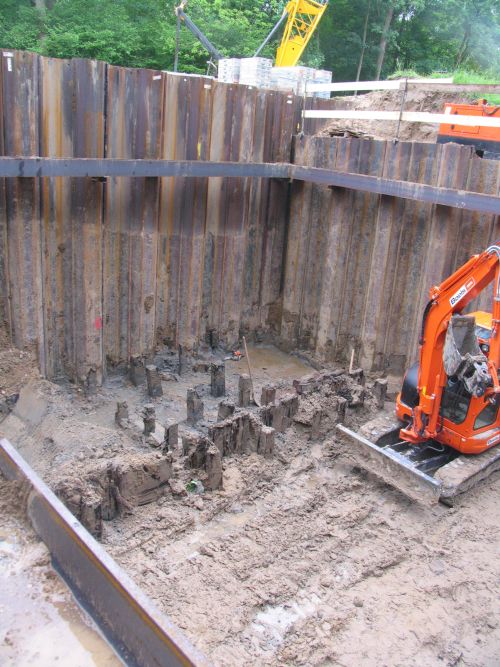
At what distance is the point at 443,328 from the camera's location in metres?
7.07

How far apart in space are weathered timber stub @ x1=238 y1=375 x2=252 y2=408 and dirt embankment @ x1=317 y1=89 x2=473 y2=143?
438 centimetres

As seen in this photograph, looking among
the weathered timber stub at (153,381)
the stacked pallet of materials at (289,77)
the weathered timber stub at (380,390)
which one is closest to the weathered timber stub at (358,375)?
the weathered timber stub at (380,390)

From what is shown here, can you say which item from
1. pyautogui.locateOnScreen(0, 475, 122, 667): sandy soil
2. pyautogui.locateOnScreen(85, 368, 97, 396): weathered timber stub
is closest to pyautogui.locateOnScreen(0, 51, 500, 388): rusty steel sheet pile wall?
pyautogui.locateOnScreen(85, 368, 97, 396): weathered timber stub

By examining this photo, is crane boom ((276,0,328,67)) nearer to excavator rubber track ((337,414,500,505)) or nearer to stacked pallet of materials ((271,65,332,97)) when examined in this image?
stacked pallet of materials ((271,65,332,97))

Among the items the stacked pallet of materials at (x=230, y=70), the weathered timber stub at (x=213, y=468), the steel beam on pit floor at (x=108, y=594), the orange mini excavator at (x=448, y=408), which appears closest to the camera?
the steel beam on pit floor at (x=108, y=594)

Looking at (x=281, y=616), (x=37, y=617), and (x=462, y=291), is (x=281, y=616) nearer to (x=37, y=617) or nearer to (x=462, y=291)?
(x=37, y=617)

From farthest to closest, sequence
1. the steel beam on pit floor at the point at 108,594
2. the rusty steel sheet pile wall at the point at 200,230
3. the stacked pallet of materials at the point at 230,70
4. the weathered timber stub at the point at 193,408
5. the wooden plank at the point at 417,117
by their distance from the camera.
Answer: the stacked pallet of materials at the point at 230,70 → the wooden plank at the point at 417,117 → the weathered timber stub at the point at 193,408 → the rusty steel sheet pile wall at the point at 200,230 → the steel beam on pit floor at the point at 108,594

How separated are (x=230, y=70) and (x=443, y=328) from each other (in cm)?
1085

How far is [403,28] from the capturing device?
3152 centimetres

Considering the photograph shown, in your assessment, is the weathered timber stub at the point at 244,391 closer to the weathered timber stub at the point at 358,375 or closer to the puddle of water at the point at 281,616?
the weathered timber stub at the point at 358,375

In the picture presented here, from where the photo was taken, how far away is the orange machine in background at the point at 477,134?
29.1 feet

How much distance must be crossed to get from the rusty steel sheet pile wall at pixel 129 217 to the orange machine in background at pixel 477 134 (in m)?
2.50

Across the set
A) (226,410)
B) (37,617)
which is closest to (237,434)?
(226,410)

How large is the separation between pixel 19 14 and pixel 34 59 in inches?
726
